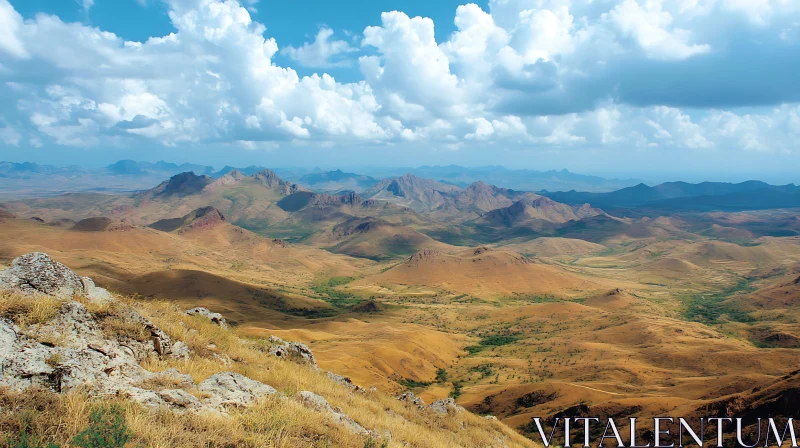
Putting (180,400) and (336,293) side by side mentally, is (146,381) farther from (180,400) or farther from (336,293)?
(336,293)

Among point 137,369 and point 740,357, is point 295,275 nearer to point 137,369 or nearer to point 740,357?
point 740,357

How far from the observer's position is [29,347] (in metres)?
7.61

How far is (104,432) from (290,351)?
44.1ft

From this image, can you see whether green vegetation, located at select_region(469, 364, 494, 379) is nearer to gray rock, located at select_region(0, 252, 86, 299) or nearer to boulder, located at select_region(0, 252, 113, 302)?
boulder, located at select_region(0, 252, 113, 302)

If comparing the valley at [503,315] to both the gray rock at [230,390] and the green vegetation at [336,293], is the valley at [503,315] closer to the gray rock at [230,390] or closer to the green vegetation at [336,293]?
the green vegetation at [336,293]

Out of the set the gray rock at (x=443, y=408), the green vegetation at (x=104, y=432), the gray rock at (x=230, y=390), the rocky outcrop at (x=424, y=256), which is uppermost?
the green vegetation at (x=104, y=432)

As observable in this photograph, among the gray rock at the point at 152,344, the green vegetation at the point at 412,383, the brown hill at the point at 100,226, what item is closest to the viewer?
the gray rock at the point at 152,344

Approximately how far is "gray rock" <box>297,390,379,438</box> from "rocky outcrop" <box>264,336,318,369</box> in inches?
259

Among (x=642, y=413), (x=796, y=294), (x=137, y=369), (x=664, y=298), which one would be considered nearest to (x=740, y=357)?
(x=642, y=413)

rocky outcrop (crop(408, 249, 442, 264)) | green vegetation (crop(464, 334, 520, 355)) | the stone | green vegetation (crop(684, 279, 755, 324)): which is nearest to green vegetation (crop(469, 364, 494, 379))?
green vegetation (crop(464, 334, 520, 355))

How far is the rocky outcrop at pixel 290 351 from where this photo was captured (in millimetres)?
17344

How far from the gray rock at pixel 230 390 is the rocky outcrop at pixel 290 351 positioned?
677 centimetres

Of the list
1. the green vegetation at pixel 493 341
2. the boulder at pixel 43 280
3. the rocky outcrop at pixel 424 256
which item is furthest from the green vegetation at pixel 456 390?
the rocky outcrop at pixel 424 256

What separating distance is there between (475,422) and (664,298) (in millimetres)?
137761
